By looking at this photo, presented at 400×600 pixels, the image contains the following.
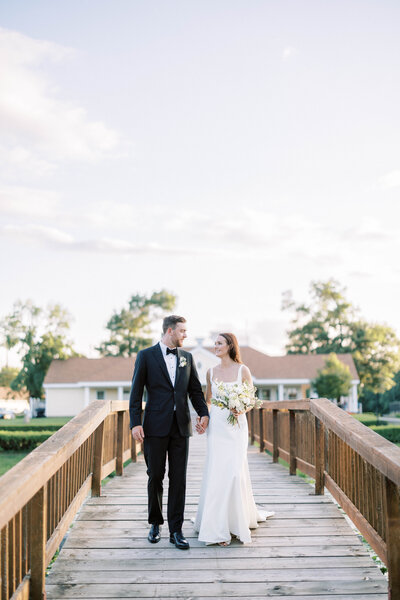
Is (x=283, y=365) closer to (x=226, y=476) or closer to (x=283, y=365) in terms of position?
(x=283, y=365)

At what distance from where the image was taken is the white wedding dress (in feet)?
17.1

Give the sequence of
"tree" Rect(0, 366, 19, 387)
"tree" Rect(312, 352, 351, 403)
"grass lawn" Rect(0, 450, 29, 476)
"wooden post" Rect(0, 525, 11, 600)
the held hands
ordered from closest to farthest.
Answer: "wooden post" Rect(0, 525, 11, 600), the held hands, "grass lawn" Rect(0, 450, 29, 476), "tree" Rect(312, 352, 351, 403), "tree" Rect(0, 366, 19, 387)

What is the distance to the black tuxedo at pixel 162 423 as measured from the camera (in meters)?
5.14

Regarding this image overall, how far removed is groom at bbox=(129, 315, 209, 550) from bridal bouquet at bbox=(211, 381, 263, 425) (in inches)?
20.2

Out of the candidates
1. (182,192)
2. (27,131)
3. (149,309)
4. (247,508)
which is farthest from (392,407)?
(247,508)

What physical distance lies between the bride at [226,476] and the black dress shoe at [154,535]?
1.23 ft

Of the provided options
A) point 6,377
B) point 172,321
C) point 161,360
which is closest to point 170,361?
point 161,360

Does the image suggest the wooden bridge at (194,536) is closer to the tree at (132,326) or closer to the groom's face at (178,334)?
the groom's face at (178,334)

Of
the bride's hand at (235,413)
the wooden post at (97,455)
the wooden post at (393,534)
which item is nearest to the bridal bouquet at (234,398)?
the bride's hand at (235,413)

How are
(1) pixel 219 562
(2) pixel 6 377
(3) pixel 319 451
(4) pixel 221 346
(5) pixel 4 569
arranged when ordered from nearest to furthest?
1. (5) pixel 4 569
2. (1) pixel 219 562
3. (4) pixel 221 346
4. (3) pixel 319 451
5. (2) pixel 6 377

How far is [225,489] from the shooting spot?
5.36m

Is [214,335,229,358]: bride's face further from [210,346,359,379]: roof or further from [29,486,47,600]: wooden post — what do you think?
[210,346,359,379]: roof

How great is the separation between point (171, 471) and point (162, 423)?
459 mm

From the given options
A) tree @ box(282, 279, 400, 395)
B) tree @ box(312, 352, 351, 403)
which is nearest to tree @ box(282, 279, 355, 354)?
tree @ box(282, 279, 400, 395)
